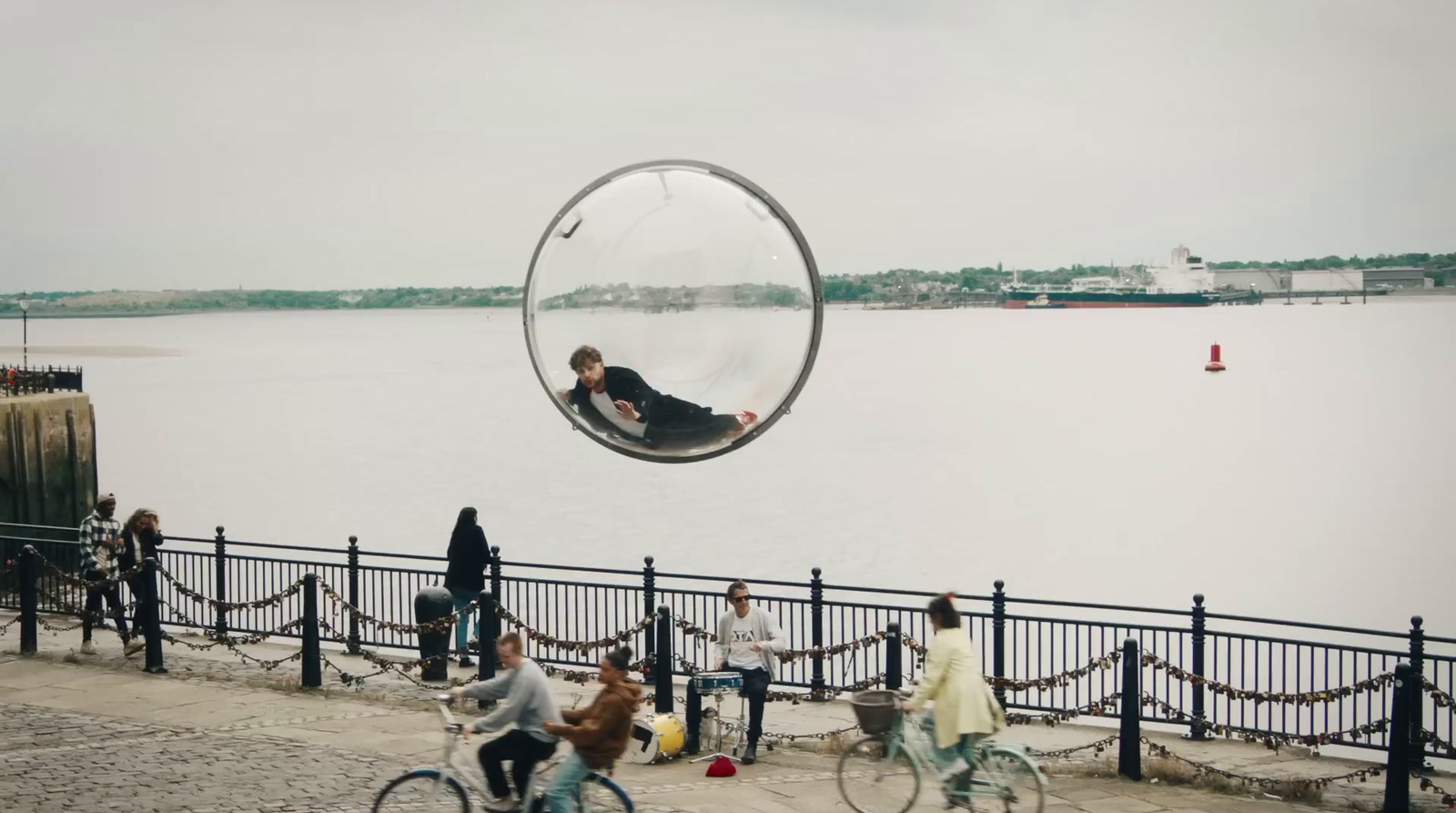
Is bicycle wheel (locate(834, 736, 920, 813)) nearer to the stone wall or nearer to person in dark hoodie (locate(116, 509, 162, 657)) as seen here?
person in dark hoodie (locate(116, 509, 162, 657))

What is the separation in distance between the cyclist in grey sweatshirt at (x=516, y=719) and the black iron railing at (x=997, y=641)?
11.1ft

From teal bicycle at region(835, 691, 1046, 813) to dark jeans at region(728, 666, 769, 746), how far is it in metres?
1.45

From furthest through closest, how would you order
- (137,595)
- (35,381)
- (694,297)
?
(35,381) < (137,595) < (694,297)

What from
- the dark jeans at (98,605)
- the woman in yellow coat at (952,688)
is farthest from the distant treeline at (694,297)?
the dark jeans at (98,605)

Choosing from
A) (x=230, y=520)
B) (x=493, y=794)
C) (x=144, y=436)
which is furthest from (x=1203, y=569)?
(x=144, y=436)

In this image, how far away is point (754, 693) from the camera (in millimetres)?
12930

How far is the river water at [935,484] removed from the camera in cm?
4575

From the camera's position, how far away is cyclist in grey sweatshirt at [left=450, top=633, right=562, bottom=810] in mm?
10297

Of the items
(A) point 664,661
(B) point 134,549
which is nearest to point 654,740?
(A) point 664,661

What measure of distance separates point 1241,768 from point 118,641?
1250 centimetres

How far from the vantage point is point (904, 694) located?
11.8m

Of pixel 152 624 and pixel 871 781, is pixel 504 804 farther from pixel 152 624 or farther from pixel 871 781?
pixel 152 624

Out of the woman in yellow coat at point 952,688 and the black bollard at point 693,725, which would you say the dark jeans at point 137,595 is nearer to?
the black bollard at point 693,725

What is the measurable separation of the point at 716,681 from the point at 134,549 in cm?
837
